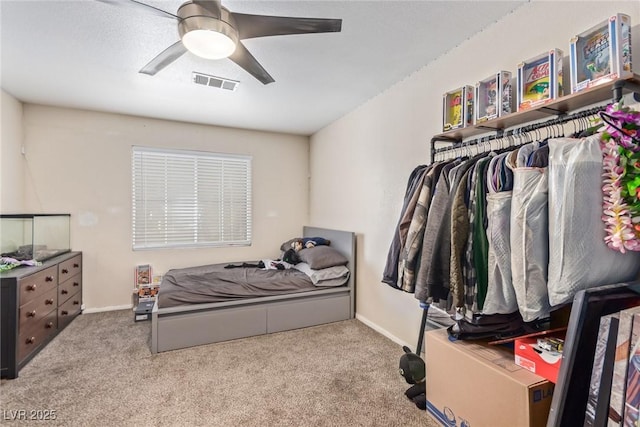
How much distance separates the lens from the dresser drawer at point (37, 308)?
2.26m

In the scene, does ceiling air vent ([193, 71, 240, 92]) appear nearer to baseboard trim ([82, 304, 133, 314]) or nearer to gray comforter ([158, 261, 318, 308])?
gray comforter ([158, 261, 318, 308])

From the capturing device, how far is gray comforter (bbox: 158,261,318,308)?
8.84 feet

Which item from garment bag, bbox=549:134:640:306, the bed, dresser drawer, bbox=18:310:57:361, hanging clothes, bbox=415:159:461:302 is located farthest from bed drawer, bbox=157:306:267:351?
garment bag, bbox=549:134:640:306

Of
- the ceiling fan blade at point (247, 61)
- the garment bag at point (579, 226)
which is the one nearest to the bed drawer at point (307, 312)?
the ceiling fan blade at point (247, 61)

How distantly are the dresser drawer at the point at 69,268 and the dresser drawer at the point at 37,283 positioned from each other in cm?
12

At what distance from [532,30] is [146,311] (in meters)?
4.03

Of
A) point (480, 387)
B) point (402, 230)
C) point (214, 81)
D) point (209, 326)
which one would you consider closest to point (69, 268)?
point (209, 326)

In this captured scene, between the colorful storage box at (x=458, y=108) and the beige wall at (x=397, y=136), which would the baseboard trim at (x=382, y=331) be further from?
the colorful storage box at (x=458, y=108)

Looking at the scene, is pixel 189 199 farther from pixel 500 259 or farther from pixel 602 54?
pixel 602 54

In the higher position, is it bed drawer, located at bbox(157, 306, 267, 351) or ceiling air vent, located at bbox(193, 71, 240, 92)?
ceiling air vent, located at bbox(193, 71, 240, 92)

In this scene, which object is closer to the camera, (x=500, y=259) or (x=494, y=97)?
(x=500, y=259)

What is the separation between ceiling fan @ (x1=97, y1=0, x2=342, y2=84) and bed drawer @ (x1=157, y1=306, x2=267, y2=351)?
2.17 metres

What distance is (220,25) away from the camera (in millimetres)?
1433

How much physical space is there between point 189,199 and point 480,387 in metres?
3.80
